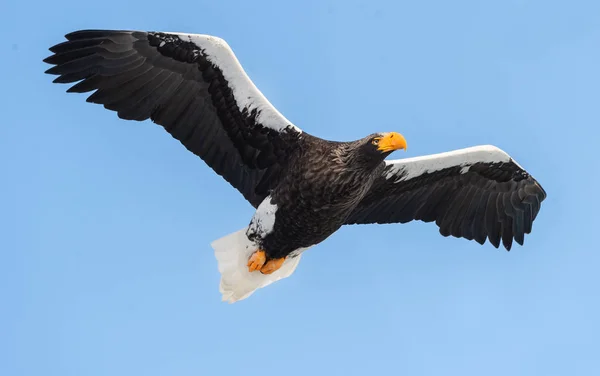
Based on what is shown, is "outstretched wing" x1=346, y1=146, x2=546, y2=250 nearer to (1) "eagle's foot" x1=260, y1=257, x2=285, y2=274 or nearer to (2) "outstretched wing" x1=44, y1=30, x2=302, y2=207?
(1) "eagle's foot" x1=260, y1=257, x2=285, y2=274

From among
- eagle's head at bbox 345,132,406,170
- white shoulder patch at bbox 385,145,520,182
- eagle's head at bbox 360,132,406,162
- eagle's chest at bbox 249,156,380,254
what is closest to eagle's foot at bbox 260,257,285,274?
eagle's chest at bbox 249,156,380,254

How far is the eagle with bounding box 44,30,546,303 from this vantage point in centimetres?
1116

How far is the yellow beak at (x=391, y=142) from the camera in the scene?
427 inches

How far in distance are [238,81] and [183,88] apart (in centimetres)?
57

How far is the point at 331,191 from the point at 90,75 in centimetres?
257

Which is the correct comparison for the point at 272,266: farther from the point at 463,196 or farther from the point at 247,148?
the point at 463,196

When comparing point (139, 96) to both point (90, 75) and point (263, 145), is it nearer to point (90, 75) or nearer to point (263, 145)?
point (90, 75)

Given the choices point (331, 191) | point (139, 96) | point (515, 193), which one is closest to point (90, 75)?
point (139, 96)

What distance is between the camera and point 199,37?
1121 cm

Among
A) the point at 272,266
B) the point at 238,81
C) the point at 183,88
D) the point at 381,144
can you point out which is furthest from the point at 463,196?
the point at 183,88

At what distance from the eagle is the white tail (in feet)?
0.03

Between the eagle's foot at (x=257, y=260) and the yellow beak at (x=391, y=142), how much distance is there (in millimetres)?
1811

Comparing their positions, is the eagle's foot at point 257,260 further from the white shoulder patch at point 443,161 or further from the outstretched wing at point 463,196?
the white shoulder patch at point 443,161

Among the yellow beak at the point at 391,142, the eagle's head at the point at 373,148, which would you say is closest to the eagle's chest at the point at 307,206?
the eagle's head at the point at 373,148
